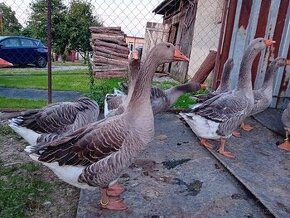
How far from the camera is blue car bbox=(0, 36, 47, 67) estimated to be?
561 inches

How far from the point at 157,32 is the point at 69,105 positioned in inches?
458

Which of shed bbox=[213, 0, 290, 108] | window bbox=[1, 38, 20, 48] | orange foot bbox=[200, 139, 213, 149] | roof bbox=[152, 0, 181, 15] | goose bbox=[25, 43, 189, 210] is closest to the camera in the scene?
goose bbox=[25, 43, 189, 210]

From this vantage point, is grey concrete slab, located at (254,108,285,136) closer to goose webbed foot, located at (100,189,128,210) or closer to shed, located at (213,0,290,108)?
shed, located at (213,0,290,108)

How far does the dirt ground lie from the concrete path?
2.94 m

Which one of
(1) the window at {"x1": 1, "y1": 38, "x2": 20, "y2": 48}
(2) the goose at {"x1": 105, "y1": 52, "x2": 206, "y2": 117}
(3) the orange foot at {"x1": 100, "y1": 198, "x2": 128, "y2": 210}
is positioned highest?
(1) the window at {"x1": 1, "y1": 38, "x2": 20, "y2": 48}

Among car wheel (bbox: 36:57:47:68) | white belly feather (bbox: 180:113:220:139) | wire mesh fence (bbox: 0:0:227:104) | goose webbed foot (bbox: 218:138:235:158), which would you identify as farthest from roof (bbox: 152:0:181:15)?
goose webbed foot (bbox: 218:138:235:158)

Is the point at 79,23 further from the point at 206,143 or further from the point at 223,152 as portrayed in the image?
the point at 223,152

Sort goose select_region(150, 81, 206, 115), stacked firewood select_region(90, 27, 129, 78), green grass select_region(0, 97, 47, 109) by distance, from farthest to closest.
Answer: stacked firewood select_region(90, 27, 129, 78) < green grass select_region(0, 97, 47, 109) < goose select_region(150, 81, 206, 115)

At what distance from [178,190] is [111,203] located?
654 mm

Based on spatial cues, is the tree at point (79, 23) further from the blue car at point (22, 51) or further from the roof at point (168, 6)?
the roof at point (168, 6)

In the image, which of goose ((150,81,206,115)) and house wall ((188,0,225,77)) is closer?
goose ((150,81,206,115))

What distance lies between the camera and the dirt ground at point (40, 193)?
247 cm

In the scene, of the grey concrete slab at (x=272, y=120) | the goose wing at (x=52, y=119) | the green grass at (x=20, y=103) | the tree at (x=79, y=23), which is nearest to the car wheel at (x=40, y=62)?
the tree at (x=79, y=23)

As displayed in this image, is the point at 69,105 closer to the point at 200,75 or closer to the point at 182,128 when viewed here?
the point at 182,128
